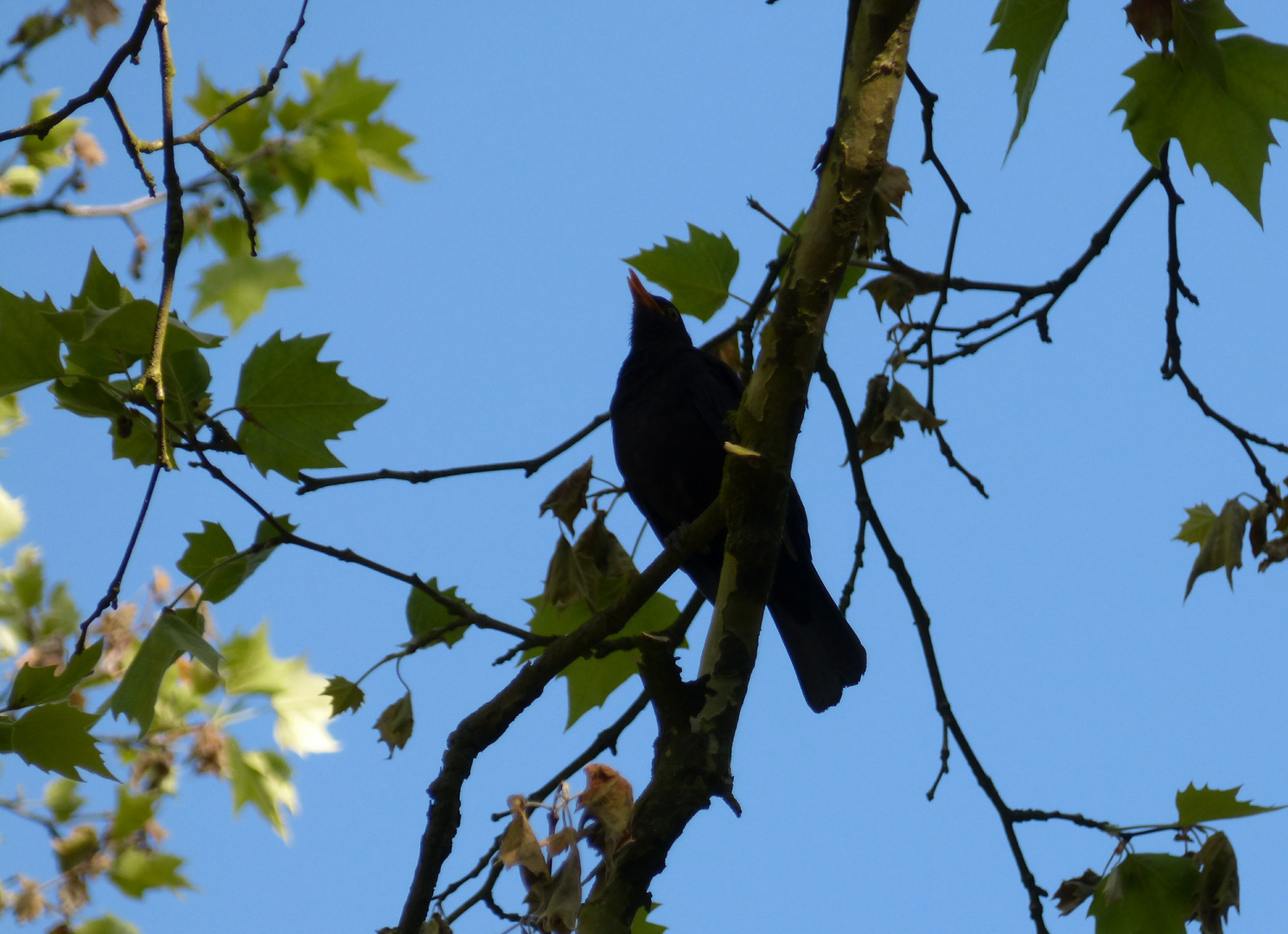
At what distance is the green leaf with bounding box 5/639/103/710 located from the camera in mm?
1964

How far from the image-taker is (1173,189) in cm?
292

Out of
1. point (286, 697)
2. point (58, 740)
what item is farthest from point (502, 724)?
point (286, 697)

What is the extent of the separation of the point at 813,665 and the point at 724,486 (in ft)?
5.41

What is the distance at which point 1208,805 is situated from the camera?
7.40 feet

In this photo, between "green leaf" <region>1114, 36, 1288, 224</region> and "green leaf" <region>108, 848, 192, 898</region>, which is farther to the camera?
"green leaf" <region>108, 848, 192, 898</region>

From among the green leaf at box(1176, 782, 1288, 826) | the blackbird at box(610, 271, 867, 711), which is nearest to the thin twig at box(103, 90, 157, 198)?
the blackbird at box(610, 271, 867, 711)

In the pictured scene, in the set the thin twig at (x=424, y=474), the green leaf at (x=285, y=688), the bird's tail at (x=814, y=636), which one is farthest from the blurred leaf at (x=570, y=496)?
the green leaf at (x=285, y=688)

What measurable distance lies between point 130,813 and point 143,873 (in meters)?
0.22

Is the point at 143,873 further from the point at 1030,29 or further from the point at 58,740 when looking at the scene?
the point at 1030,29

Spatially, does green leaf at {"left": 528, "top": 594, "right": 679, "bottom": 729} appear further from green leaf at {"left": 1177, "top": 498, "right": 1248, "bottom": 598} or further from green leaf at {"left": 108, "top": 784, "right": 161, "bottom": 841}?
green leaf at {"left": 108, "top": 784, "right": 161, "bottom": 841}

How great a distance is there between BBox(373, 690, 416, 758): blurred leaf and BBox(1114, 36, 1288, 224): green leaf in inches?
78.1

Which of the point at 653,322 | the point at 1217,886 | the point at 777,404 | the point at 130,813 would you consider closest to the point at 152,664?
the point at 777,404

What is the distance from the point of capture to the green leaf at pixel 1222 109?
2.09 m

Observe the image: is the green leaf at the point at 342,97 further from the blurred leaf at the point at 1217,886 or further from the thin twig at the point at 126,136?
the blurred leaf at the point at 1217,886
